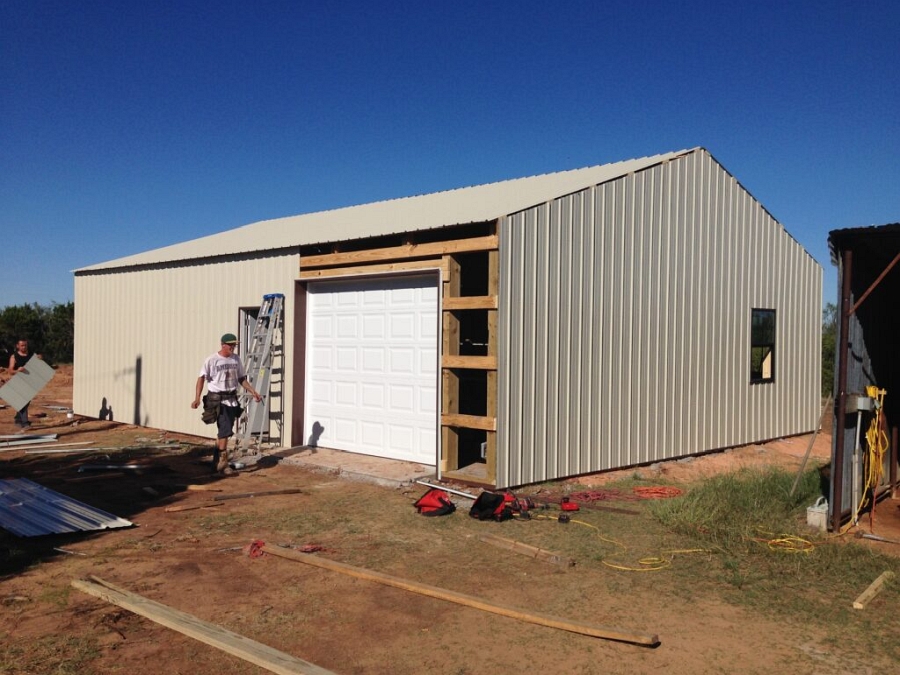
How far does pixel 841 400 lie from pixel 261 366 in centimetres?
801

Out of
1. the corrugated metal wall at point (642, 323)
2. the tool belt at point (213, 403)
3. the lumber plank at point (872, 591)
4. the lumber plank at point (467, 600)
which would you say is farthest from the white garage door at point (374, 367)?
the lumber plank at point (872, 591)

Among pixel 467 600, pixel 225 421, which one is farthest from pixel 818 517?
pixel 225 421

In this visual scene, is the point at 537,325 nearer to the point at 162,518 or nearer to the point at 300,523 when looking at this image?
the point at 300,523

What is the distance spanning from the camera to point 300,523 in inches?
279

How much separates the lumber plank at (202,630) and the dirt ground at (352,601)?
0.05m

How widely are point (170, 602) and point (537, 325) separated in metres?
5.31

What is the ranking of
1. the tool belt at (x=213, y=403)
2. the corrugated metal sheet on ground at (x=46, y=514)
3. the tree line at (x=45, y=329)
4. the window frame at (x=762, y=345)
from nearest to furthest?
the corrugated metal sheet on ground at (x=46, y=514)
the tool belt at (x=213, y=403)
the window frame at (x=762, y=345)
the tree line at (x=45, y=329)

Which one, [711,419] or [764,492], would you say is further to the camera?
[711,419]

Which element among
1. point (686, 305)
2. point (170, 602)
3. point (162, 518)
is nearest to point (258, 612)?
point (170, 602)

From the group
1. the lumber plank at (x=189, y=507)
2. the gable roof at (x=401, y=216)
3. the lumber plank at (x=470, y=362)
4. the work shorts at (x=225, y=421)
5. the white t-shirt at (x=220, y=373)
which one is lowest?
the lumber plank at (x=189, y=507)

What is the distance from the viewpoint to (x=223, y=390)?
958 cm

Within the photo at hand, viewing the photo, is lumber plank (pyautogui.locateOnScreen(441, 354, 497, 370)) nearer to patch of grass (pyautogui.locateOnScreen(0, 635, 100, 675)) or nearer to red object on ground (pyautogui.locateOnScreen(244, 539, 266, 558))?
red object on ground (pyautogui.locateOnScreen(244, 539, 266, 558))

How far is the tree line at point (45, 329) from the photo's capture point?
29.3 m

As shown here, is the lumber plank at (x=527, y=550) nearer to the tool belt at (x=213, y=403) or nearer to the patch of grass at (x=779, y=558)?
the patch of grass at (x=779, y=558)
